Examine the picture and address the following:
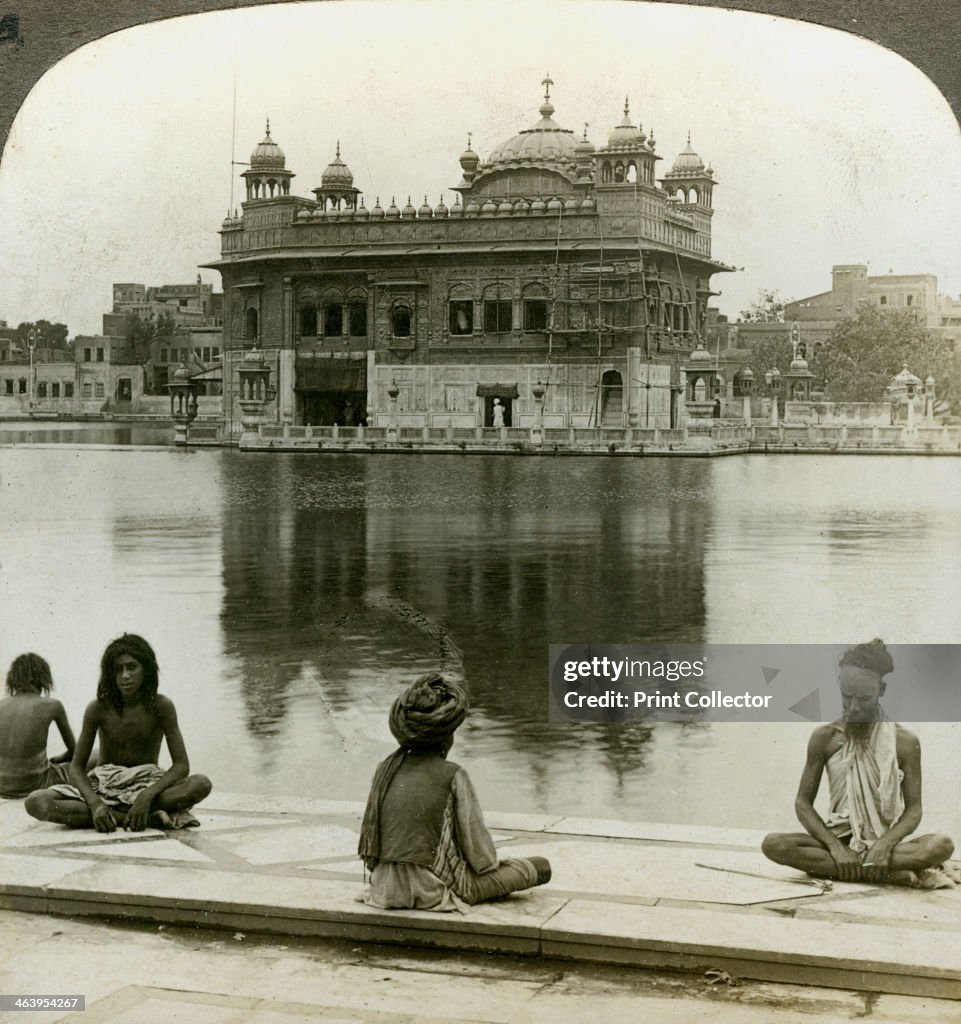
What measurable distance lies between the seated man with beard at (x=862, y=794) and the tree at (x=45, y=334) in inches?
127

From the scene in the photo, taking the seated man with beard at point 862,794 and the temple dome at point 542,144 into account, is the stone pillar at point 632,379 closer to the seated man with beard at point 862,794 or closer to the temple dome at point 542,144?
the temple dome at point 542,144

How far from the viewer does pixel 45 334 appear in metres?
5.58

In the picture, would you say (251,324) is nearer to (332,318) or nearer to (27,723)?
(332,318)

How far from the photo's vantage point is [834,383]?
26.6 ft

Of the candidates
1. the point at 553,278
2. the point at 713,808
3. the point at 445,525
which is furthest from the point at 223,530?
the point at 713,808

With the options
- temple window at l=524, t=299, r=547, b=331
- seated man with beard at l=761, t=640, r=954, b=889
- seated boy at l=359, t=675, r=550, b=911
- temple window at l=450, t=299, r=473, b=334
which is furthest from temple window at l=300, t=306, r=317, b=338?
seated man with beard at l=761, t=640, r=954, b=889

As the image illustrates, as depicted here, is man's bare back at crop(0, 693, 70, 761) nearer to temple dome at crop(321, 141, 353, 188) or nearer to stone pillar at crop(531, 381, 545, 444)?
temple dome at crop(321, 141, 353, 188)

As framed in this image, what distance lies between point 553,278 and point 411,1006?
5.57 m

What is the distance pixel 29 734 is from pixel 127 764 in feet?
1.25

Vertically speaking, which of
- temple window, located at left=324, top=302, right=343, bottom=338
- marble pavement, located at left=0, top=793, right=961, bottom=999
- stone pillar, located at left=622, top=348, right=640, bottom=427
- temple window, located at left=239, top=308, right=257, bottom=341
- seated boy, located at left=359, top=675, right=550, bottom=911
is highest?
temple window, located at left=324, top=302, right=343, bottom=338

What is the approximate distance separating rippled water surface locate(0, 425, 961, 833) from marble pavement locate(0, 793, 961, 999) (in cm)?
54

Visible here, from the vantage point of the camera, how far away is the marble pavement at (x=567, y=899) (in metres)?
3.48

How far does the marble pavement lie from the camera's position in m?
3.48

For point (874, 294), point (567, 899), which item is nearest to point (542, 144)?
point (874, 294)
